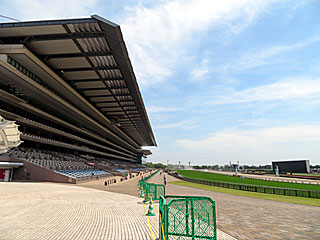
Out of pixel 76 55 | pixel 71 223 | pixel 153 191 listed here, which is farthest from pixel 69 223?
pixel 76 55

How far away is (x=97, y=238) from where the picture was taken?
264 inches

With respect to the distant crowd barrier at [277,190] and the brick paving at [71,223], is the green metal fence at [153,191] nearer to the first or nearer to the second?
the brick paving at [71,223]

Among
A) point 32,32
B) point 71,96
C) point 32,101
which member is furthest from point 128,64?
point 32,101

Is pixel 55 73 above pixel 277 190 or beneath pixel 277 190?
above

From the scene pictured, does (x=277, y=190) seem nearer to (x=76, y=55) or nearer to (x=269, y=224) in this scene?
(x=269, y=224)

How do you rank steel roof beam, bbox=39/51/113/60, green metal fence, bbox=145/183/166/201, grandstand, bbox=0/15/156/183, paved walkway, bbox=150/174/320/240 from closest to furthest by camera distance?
paved walkway, bbox=150/174/320/240 < green metal fence, bbox=145/183/166/201 < grandstand, bbox=0/15/156/183 < steel roof beam, bbox=39/51/113/60

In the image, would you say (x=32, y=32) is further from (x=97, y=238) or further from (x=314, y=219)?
(x=314, y=219)

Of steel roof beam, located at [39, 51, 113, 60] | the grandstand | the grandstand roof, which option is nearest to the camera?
the grandstand roof

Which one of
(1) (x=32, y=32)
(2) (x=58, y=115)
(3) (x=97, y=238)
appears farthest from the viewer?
(2) (x=58, y=115)

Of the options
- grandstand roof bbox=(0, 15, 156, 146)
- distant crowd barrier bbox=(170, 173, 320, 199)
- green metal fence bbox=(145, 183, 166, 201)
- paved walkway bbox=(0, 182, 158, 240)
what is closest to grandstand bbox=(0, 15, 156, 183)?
grandstand roof bbox=(0, 15, 156, 146)

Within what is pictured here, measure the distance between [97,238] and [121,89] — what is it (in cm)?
3092

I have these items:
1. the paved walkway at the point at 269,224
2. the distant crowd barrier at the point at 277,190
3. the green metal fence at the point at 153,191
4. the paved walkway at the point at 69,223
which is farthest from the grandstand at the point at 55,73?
the distant crowd barrier at the point at 277,190

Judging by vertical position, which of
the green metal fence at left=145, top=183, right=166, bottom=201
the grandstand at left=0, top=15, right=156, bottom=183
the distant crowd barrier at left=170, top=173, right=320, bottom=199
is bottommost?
the distant crowd barrier at left=170, top=173, right=320, bottom=199

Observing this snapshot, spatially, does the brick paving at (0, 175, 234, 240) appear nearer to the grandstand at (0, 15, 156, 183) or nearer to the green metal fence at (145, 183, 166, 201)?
the green metal fence at (145, 183, 166, 201)
